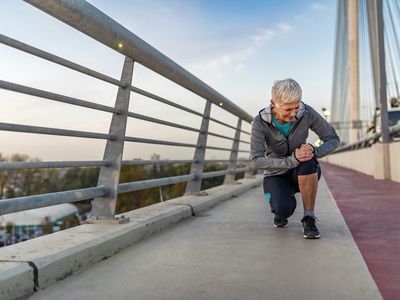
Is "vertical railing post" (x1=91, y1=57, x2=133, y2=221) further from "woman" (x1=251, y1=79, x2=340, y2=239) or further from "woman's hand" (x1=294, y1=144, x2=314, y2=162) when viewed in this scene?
"woman's hand" (x1=294, y1=144, x2=314, y2=162)

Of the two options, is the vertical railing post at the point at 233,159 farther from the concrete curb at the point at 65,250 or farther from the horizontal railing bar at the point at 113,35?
the concrete curb at the point at 65,250

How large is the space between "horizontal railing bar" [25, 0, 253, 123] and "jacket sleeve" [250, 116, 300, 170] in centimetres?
91

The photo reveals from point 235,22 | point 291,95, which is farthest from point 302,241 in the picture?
point 235,22

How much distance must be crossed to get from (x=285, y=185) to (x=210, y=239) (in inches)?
27.9

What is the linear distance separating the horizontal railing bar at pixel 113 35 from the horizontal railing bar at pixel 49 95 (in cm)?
39

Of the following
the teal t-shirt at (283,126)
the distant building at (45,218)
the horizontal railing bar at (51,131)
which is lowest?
the distant building at (45,218)

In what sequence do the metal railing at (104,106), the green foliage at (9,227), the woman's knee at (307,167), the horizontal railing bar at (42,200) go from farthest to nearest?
the green foliage at (9,227)
the woman's knee at (307,167)
the metal railing at (104,106)
the horizontal railing bar at (42,200)

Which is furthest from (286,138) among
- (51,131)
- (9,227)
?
(9,227)

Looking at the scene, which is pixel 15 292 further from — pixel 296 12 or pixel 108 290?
pixel 296 12

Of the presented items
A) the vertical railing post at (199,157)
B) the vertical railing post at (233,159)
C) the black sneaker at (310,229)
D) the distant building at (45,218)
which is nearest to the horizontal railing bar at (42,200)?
the black sneaker at (310,229)

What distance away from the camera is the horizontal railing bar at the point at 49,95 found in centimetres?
185

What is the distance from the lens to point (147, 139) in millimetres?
3230

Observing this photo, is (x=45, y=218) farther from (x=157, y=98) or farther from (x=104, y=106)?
(x=104, y=106)

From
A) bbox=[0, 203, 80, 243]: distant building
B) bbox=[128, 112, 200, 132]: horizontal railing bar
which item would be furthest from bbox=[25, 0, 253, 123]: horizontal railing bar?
bbox=[0, 203, 80, 243]: distant building
